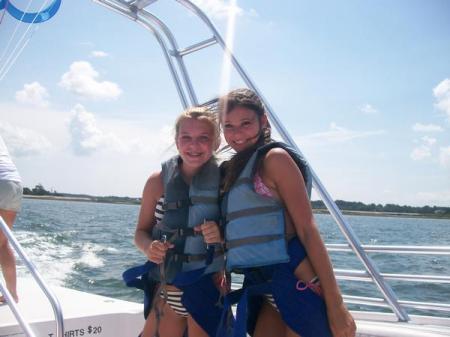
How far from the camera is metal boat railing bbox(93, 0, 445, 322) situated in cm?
220

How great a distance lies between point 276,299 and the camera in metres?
1.42

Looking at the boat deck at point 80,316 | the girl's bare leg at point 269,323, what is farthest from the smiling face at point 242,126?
the boat deck at point 80,316

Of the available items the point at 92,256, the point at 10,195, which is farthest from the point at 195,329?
the point at 92,256

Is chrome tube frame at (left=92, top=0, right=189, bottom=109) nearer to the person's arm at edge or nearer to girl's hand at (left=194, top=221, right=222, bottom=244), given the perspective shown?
the person's arm at edge

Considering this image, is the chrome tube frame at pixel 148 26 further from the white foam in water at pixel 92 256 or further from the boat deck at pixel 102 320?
the white foam in water at pixel 92 256

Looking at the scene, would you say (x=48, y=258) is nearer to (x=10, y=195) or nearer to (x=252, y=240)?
(x=10, y=195)

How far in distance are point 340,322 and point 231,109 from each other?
30.2 inches

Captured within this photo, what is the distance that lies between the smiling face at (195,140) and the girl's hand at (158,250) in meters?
0.31

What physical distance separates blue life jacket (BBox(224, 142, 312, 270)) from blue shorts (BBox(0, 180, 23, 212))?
1831 mm

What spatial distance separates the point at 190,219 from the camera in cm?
164

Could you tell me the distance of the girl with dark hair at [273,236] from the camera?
1371 millimetres

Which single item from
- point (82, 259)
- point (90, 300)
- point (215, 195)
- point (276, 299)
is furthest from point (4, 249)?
point (82, 259)

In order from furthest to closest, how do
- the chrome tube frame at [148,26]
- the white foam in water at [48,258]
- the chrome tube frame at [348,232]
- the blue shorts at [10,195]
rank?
the white foam in water at [48,258]
the blue shorts at [10,195]
the chrome tube frame at [148,26]
the chrome tube frame at [348,232]

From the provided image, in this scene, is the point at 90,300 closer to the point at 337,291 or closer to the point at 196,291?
the point at 196,291
